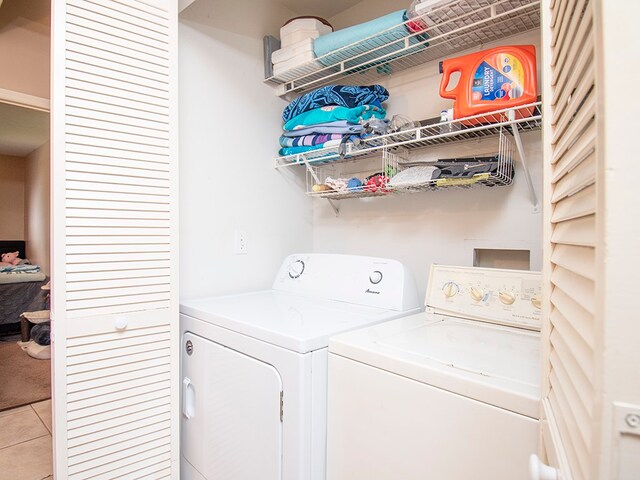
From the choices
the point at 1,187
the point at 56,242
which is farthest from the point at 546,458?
the point at 1,187

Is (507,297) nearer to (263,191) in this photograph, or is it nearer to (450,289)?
(450,289)

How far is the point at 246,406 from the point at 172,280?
0.60m

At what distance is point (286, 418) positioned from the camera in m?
1.11

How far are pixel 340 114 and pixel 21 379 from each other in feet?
11.5

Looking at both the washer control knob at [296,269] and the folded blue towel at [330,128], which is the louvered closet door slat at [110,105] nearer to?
the folded blue towel at [330,128]

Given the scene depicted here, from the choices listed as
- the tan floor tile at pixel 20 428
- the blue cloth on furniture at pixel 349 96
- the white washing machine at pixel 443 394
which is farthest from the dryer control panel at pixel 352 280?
the tan floor tile at pixel 20 428

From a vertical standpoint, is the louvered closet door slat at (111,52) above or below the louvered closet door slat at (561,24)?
above

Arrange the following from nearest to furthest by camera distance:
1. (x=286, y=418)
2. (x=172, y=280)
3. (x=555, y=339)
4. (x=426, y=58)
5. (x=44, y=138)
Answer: (x=555, y=339)
(x=286, y=418)
(x=172, y=280)
(x=426, y=58)
(x=44, y=138)

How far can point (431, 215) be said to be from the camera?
5.85 feet

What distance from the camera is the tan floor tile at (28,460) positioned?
1.88 metres

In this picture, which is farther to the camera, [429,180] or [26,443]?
[26,443]

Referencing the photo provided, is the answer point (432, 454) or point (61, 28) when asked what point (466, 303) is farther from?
point (61, 28)

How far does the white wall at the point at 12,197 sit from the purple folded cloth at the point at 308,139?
7464 mm

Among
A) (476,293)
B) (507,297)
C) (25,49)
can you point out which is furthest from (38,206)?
(507,297)
